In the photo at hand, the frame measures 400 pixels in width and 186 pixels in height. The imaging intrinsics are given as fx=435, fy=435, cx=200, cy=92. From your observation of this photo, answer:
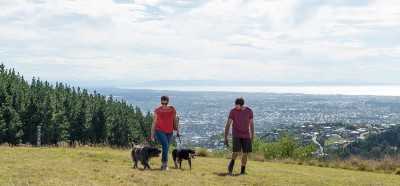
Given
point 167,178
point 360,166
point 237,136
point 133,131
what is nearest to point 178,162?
point 237,136

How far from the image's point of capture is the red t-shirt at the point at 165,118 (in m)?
15.8

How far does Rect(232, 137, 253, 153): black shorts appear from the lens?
52.0 ft

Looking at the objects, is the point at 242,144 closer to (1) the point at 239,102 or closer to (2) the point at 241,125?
(2) the point at 241,125

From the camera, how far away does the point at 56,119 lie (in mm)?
93250

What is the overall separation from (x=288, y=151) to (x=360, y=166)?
20994 millimetres

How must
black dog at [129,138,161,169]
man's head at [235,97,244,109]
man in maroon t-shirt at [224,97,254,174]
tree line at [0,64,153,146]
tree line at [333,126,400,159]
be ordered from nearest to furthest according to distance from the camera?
man's head at [235,97,244,109] < man in maroon t-shirt at [224,97,254,174] < black dog at [129,138,161,169] < tree line at [0,64,153,146] < tree line at [333,126,400,159]

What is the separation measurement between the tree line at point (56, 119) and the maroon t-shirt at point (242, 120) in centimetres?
7055

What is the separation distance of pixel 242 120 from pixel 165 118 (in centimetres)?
280

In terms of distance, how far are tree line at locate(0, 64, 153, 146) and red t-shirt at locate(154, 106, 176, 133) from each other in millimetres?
69191

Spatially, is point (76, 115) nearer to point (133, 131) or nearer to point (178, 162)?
point (133, 131)

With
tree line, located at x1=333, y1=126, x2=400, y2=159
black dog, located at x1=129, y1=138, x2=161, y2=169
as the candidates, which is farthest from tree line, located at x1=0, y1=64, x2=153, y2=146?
black dog, located at x1=129, y1=138, x2=161, y2=169

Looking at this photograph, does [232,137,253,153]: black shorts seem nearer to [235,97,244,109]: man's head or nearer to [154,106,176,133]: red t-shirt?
[235,97,244,109]: man's head

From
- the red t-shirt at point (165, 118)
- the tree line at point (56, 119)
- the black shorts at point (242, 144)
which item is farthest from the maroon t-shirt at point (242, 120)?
the tree line at point (56, 119)

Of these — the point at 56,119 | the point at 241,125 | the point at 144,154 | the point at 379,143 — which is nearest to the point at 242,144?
the point at 241,125
